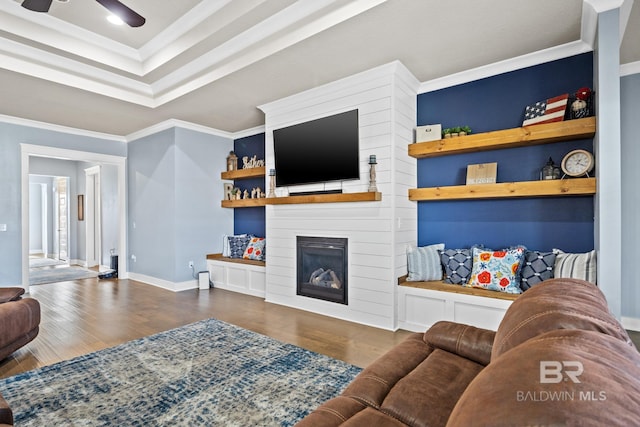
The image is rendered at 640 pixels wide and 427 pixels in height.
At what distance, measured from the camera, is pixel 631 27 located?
2.79 m

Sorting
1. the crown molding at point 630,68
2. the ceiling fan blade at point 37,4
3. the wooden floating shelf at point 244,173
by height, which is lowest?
the wooden floating shelf at point 244,173

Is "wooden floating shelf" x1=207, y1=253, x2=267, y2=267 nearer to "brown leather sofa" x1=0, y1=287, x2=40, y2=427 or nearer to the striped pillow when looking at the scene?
"brown leather sofa" x1=0, y1=287, x2=40, y2=427

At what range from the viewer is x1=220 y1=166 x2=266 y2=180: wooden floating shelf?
211 inches

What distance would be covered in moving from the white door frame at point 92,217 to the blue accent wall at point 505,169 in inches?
305

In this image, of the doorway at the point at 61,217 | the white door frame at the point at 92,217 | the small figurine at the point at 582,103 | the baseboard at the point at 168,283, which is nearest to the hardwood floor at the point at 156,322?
the baseboard at the point at 168,283

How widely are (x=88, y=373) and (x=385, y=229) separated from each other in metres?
2.86

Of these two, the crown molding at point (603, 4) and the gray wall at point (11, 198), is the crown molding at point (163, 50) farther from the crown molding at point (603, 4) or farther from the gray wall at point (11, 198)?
the gray wall at point (11, 198)

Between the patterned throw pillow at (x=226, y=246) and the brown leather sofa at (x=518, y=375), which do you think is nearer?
the brown leather sofa at (x=518, y=375)

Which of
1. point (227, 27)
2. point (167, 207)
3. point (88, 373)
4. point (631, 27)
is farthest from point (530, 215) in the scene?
point (167, 207)

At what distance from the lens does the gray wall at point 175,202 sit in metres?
5.50

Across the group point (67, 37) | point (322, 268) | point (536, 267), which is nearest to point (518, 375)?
point (536, 267)

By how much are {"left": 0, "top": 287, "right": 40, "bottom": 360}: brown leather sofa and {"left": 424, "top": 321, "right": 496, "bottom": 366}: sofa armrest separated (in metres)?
3.09

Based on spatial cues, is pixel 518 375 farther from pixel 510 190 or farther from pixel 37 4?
pixel 37 4

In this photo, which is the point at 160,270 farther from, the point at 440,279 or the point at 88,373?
the point at 440,279
